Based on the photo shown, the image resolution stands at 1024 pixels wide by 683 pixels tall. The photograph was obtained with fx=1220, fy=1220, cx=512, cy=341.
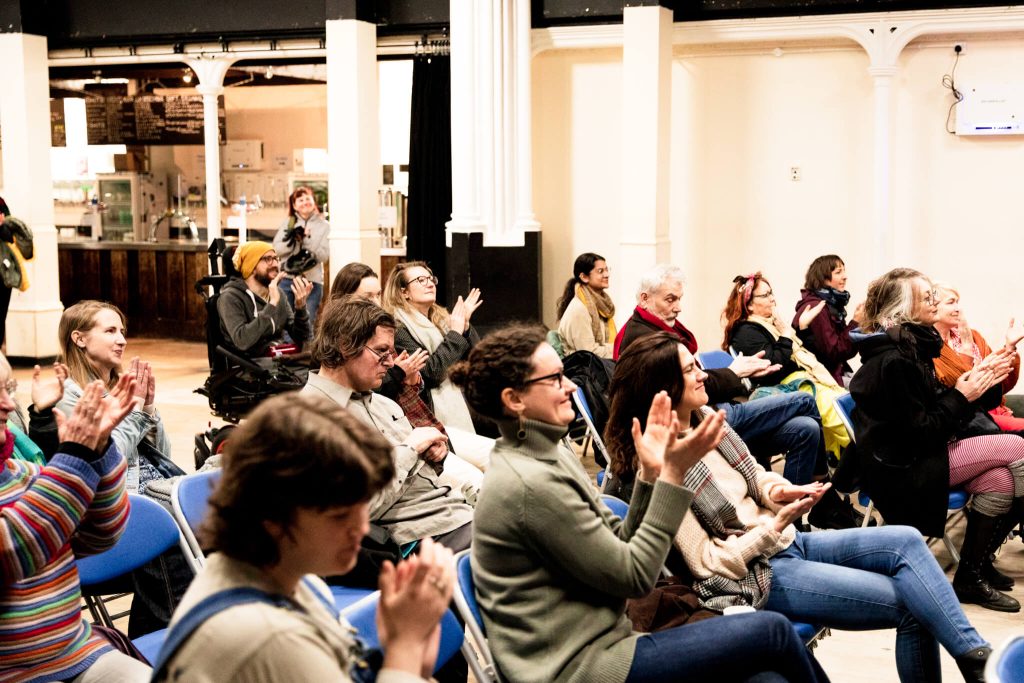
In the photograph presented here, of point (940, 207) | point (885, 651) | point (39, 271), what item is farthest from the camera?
point (39, 271)

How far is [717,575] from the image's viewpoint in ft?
9.50

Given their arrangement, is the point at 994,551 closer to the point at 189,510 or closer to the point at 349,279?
the point at 349,279

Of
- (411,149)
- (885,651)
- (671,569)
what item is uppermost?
(411,149)

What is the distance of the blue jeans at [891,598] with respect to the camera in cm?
298

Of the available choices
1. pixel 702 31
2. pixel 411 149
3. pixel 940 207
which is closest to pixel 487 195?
pixel 411 149

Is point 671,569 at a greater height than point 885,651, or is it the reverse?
point 671,569

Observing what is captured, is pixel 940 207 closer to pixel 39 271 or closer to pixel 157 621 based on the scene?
pixel 157 621

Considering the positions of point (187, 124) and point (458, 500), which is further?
point (187, 124)

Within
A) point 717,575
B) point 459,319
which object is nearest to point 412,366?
point 459,319

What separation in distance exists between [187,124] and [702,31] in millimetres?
7152

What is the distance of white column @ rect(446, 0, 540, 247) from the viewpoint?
335 inches

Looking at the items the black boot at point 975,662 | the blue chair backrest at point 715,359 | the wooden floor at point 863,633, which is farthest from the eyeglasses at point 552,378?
the blue chair backrest at point 715,359

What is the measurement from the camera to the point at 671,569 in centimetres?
297

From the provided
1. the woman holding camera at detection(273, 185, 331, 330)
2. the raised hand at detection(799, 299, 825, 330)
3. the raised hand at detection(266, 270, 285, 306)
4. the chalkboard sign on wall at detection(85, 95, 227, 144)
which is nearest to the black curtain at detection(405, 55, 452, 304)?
the woman holding camera at detection(273, 185, 331, 330)
